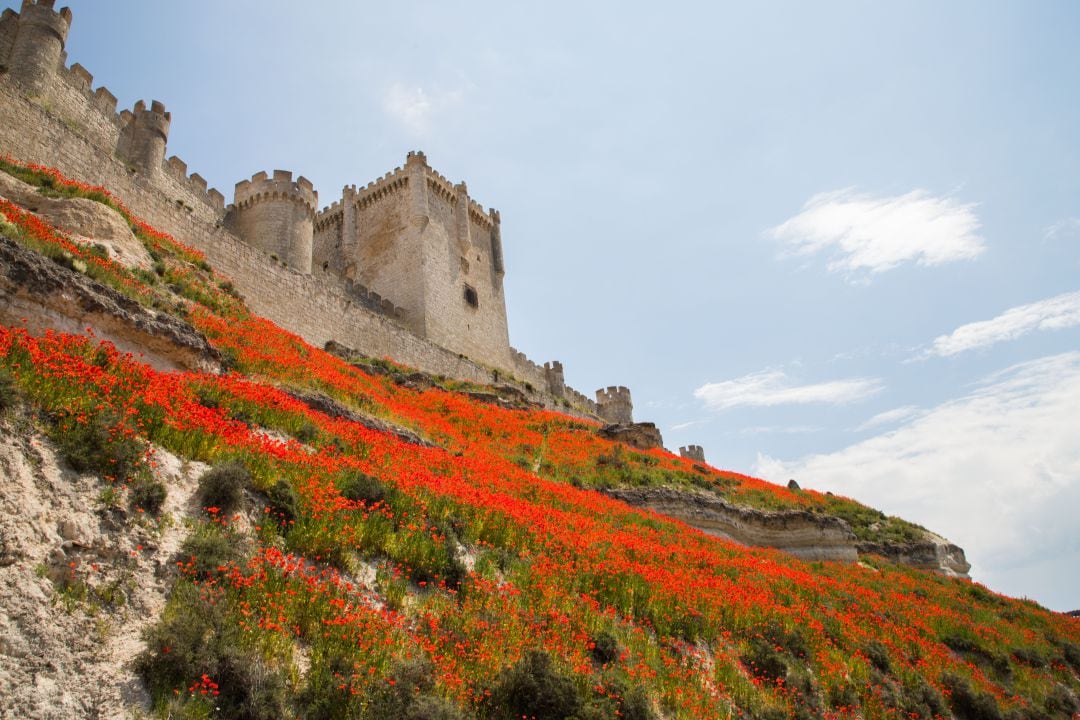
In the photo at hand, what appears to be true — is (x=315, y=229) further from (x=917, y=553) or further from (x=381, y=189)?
(x=917, y=553)

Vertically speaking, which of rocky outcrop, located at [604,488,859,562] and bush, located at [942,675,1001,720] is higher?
rocky outcrop, located at [604,488,859,562]

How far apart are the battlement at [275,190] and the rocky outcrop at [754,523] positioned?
23.1 m

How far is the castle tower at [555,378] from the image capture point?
49775mm

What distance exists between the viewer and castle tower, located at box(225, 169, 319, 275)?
107ft

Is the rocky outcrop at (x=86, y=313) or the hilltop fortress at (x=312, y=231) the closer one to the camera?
the rocky outcrop at (x=86, y=313)

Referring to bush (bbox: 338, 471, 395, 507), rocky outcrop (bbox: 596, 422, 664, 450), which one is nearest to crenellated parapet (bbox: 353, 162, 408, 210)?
rocky outcrop (bbox: 596, 422, 664, 450)

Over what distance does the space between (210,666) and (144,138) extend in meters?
28.5

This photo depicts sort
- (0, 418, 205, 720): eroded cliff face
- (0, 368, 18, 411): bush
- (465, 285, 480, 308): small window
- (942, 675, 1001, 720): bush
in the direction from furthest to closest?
(465, 285, 480, 308): small window < (942, 675, 1001, 720): bush < (0, 368, 18, 411): bush < (0, 418, 205, 720): eroded cliff face

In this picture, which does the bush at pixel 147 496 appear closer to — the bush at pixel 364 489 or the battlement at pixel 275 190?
the bush at pixel 364 489

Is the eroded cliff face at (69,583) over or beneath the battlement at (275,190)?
beneath

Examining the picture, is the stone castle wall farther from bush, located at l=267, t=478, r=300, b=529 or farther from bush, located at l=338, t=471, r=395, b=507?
A: bush, located at l=267, t=478, r=300, b=529

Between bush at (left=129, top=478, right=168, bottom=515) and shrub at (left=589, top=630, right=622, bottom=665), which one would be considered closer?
bush at (left=129, top=478, right=168, bottom=515)

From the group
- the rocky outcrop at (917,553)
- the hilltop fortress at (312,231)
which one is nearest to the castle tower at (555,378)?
the hilltop fortress at (312,231)

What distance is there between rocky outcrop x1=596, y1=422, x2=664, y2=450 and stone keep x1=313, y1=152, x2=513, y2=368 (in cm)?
1348
